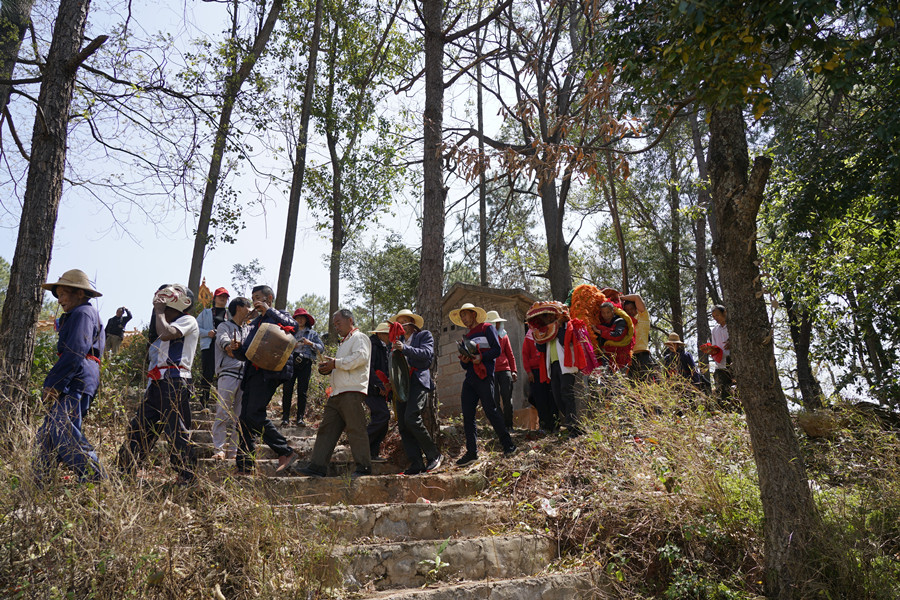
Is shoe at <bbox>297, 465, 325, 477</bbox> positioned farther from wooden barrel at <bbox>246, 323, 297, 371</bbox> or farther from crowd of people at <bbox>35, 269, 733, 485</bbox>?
wooden barrel at <bbox>246, 323, 297, 371</bbox>

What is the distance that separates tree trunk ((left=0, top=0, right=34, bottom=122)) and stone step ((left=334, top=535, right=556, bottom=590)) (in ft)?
27.4

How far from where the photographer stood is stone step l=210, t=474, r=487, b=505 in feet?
16.8

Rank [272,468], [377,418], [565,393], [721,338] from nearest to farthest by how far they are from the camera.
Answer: [272,468], [565,393], [377,418], [721,338]

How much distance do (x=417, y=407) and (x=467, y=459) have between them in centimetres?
89

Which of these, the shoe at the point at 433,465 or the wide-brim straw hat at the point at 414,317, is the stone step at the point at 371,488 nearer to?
the shoe at the point at 433,465

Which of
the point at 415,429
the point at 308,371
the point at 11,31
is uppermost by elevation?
the point at 11,31

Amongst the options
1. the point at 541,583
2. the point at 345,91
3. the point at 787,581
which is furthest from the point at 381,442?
the point at 345,91

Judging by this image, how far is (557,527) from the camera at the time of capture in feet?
16.9

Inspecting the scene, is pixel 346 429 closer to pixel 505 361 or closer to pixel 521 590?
pixel 521 590

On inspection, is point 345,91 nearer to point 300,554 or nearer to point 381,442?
point 381,442

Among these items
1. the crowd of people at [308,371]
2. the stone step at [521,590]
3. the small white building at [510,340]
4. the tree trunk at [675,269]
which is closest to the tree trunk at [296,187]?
the small white building at [510,340]

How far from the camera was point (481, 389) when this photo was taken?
714 cm

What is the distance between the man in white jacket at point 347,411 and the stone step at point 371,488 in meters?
0.48

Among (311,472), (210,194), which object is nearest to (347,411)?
(311,472)
